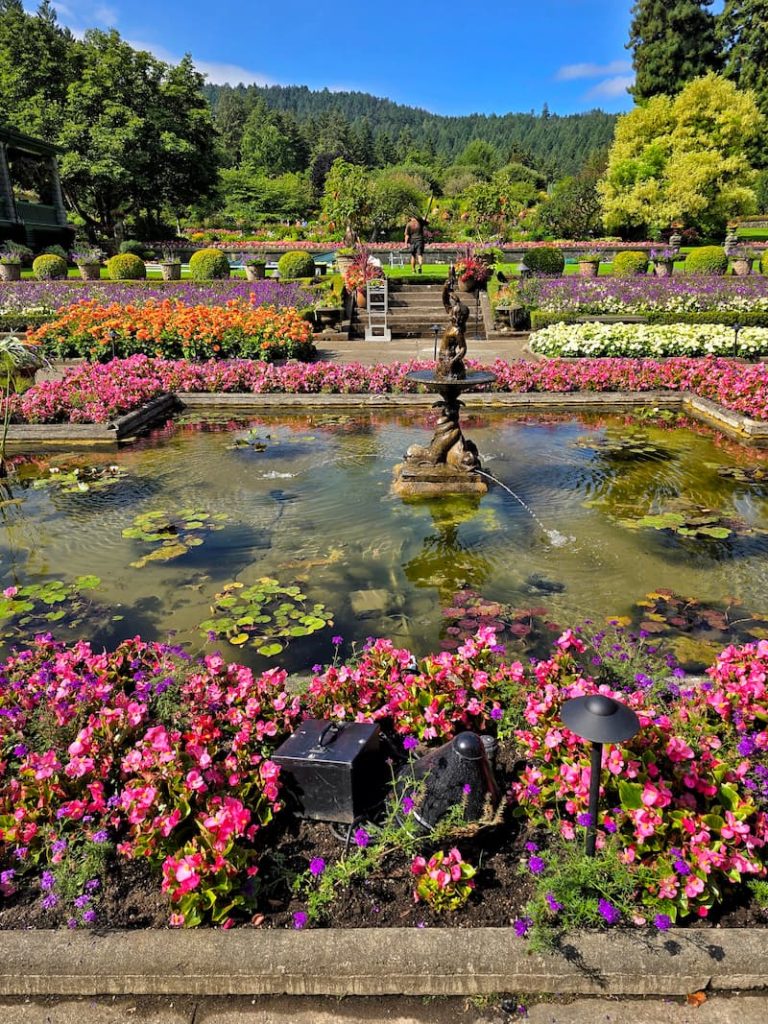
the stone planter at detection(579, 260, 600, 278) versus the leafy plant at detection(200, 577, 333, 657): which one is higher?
the stone planter at detection(579, 260, 600, 278)

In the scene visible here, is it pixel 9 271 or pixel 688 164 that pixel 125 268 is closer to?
pixel 9 271

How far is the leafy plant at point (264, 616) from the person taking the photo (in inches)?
177

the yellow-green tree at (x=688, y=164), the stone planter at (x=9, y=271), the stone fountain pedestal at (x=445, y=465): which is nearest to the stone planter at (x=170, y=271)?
the stone planter at (x=9, y=271)

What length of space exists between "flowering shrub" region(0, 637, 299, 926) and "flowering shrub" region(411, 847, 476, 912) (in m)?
0.64

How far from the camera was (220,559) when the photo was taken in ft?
18.8

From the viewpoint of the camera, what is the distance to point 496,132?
15925cm

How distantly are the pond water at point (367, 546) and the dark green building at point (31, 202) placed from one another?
104ft

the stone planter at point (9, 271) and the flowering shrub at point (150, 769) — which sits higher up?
the stone planter at point (9, 271)

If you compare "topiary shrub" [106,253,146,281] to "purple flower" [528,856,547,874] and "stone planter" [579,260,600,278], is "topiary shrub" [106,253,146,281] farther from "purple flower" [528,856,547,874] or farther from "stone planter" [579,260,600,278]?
"purple flower" [528,856,547,874]

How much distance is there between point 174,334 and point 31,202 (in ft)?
105

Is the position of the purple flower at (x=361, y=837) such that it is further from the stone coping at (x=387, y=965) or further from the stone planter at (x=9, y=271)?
the stone planter at (x=9, y=271)

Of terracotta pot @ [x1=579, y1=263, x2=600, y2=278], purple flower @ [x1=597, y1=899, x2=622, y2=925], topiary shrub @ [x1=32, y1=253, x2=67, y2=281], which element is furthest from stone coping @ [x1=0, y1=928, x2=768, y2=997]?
topiary shrub @ [x1=32, y1=253, x2=67, y2=281]

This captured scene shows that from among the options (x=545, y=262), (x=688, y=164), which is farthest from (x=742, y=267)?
(x=688, y=164)

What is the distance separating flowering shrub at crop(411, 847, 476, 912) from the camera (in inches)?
95.2
